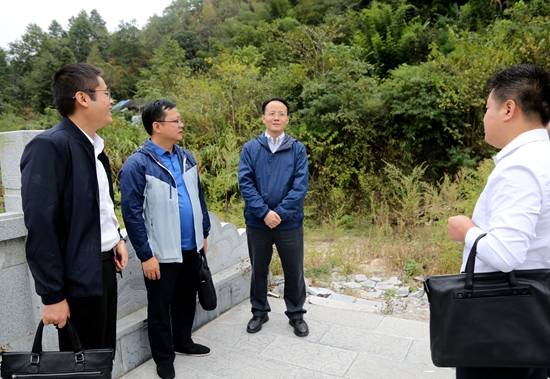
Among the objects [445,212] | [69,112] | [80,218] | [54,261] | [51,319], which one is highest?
[69,112]

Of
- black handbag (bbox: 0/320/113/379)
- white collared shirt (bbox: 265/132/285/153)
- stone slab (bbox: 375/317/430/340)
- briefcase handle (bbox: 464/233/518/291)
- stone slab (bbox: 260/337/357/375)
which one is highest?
white collared shirt (bbox: 265/132/285/153)

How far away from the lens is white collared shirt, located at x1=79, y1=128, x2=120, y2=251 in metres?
2.00

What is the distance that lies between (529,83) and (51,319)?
2.06 meters

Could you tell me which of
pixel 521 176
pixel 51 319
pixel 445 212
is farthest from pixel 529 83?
pixel 445 212

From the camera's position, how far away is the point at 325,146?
7.49 m

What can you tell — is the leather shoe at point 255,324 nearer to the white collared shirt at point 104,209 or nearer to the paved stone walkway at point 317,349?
the paved stone walkway at point 317,349

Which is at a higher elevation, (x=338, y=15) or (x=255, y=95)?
(x=338, y=15)

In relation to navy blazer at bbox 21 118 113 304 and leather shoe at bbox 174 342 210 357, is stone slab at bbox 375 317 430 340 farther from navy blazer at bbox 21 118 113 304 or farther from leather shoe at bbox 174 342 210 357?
navy blazer at bbox 21 118 113 304

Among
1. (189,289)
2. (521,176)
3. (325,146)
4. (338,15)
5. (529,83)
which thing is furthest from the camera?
(338,15)

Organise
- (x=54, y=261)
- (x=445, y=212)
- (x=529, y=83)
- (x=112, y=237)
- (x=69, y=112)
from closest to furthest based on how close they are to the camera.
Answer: (x=529, y=83), (x=54, y=261), (x=69, y=112), (x=112, y=237), (x=445, y=212)

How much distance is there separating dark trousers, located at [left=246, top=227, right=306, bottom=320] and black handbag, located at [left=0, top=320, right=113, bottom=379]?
1717 mm

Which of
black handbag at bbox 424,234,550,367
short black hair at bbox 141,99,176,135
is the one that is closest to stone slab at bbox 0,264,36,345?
short black hair at bbox 141,99,176,135

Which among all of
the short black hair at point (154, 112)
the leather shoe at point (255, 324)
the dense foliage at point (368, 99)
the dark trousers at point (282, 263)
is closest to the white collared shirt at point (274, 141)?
the dark trousers at point (282, 263)

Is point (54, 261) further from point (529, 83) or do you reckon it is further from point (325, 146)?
point (325, 146)
